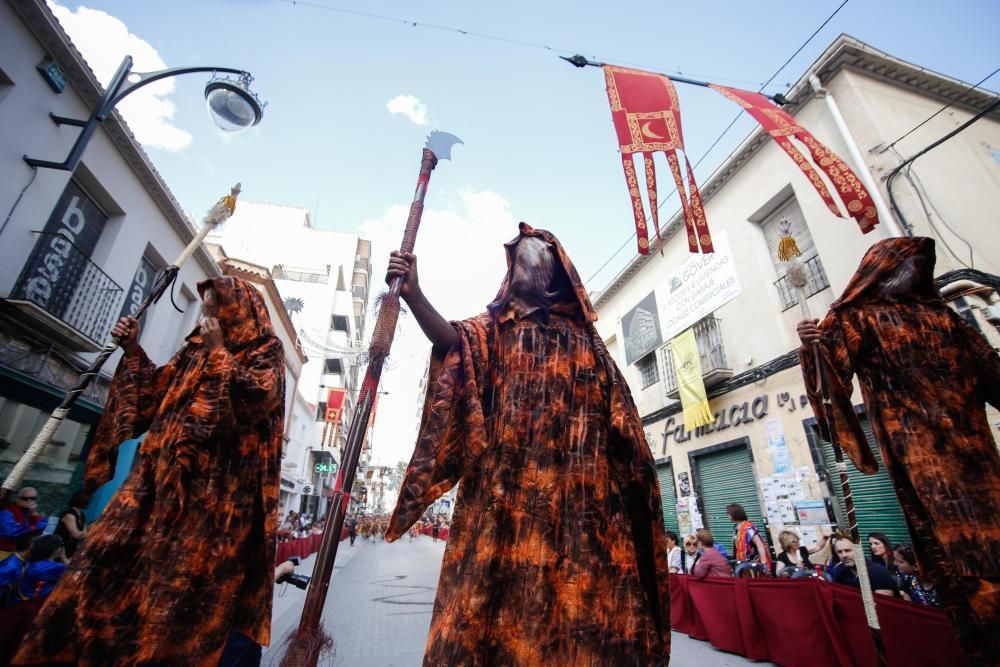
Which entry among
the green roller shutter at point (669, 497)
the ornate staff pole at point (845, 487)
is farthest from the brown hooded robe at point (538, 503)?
the green roller shutter at point (669, 497)

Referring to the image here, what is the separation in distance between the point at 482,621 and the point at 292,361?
67.0ft

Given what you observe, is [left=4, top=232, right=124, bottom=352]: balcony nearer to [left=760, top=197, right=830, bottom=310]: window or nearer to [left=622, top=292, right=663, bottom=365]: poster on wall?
[left=760, top=197, right=830, bottom=310]: window

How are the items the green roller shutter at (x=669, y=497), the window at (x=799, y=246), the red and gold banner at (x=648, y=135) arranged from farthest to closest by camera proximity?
the green roller shutter at (x=669, y=497), the window at (x=799, y=246), the red and gold banner at (x=648, y=135)

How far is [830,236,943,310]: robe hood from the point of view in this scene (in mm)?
2580

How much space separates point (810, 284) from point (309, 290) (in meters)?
25.3

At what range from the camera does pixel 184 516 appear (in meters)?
1.85

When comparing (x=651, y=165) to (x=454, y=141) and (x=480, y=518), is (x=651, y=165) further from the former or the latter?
(x=480, y=518)

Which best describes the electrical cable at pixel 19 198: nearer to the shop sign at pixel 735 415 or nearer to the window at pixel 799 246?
the window at pixel 799 246

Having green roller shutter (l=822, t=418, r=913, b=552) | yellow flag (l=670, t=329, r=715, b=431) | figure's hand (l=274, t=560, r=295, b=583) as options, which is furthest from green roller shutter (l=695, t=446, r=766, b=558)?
figure's hand (l=274, t=560, r=295, b=583)

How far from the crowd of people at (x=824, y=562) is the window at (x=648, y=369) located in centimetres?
546

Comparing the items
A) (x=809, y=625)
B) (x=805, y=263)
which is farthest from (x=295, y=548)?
(x=805, y=263)

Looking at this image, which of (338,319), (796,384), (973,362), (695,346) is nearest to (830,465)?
(796,384)

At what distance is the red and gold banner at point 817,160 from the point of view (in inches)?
226

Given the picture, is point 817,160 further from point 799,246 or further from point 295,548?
point 295,548
